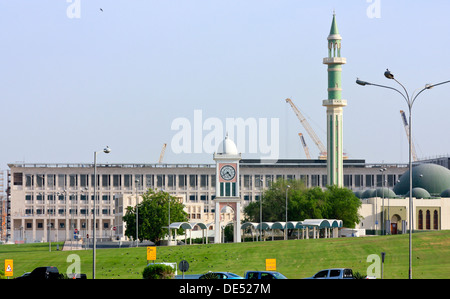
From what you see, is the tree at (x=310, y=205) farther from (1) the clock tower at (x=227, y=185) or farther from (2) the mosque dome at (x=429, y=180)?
(2) the mosque dome at (x=429, y=180)

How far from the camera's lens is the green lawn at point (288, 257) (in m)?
75.4

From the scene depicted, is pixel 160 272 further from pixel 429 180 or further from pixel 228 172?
pixel 429 180

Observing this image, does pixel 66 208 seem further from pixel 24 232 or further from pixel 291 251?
pixel 291 251

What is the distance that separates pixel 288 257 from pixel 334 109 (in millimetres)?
56987

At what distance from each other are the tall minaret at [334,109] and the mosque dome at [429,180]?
15.9 meters

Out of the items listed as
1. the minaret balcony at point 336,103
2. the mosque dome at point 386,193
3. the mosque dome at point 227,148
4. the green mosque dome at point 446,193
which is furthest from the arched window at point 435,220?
the mosque dome at point 227,148

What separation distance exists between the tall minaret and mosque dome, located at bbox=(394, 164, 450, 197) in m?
15.9

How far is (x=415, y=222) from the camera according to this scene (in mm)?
137500

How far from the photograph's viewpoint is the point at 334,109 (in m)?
138
